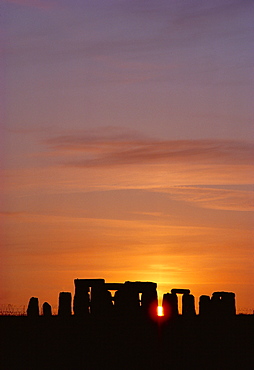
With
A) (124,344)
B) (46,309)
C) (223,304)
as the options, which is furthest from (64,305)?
(223,304)

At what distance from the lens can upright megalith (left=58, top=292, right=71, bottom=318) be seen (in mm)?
39188

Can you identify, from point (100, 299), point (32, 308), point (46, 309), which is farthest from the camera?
point (46, 309)

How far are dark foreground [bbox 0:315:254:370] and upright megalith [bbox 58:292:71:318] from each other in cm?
50

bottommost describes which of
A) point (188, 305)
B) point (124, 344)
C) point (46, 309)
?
point (124, 344)

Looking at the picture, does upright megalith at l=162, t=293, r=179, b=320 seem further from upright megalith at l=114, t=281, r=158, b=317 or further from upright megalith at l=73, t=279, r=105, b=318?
upright megalith at l=73, t=279, r=105, b=318

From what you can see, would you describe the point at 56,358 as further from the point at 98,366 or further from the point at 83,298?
the point at 83,298

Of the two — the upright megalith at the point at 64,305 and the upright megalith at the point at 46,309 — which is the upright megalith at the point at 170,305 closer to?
the upright megalith at the point at 64,305

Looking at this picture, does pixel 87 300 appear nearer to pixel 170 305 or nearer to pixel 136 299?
pixel 136 299

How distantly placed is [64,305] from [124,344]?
4.11 metres

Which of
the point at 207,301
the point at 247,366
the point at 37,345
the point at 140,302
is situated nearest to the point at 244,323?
the point at 207,301

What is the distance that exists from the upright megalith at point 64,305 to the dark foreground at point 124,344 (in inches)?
19.8

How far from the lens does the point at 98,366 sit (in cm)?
3206

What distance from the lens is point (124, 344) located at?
36125mm

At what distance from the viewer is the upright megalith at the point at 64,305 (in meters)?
39.2
